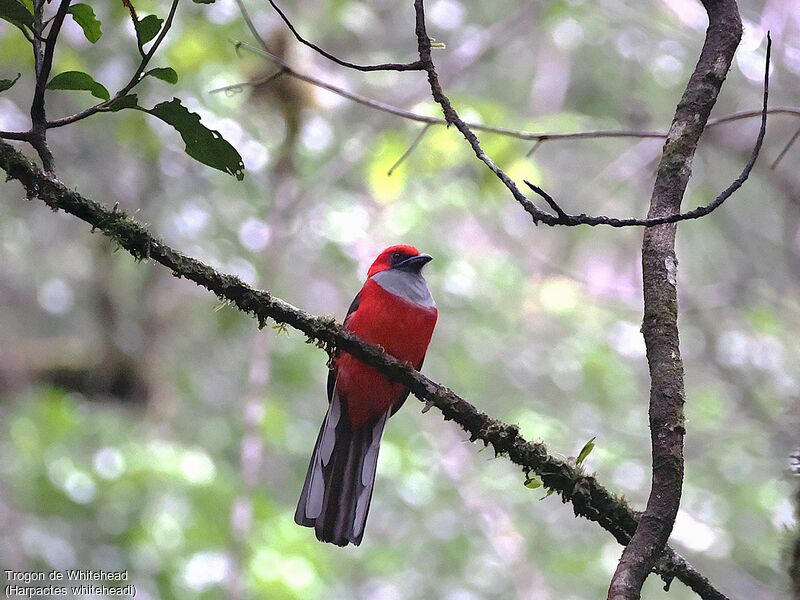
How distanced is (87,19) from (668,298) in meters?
1.45

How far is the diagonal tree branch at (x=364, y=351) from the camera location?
6.34 ft

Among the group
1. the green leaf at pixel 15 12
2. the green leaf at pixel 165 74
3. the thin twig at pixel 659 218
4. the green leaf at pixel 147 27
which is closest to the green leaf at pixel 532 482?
the thin twig at pixel 659 218

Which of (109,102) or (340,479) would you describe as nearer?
(109,102)

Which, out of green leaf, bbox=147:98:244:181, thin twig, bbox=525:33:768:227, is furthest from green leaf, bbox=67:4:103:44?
thin twig, bbox=525:33:768:227

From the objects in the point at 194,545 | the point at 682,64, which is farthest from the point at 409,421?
the point at 682,64

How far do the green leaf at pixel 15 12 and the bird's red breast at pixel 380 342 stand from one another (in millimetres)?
1814

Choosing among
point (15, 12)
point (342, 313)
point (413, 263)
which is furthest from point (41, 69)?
point (342, 313)

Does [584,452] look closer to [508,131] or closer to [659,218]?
[659,218]

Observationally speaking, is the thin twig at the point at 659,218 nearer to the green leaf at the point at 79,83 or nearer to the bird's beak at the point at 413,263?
the green leaf at the point at 79,83

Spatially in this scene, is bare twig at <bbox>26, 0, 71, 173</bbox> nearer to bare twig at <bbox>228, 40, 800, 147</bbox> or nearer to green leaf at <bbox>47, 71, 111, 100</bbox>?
green leaf at <bbox>47, 71, 111, 100</bbox>

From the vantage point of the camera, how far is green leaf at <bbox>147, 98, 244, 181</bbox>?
1926 millimetres

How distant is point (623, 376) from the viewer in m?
7.33

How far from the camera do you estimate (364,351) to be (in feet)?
7.73

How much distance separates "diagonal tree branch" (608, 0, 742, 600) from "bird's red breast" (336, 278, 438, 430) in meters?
1.51
